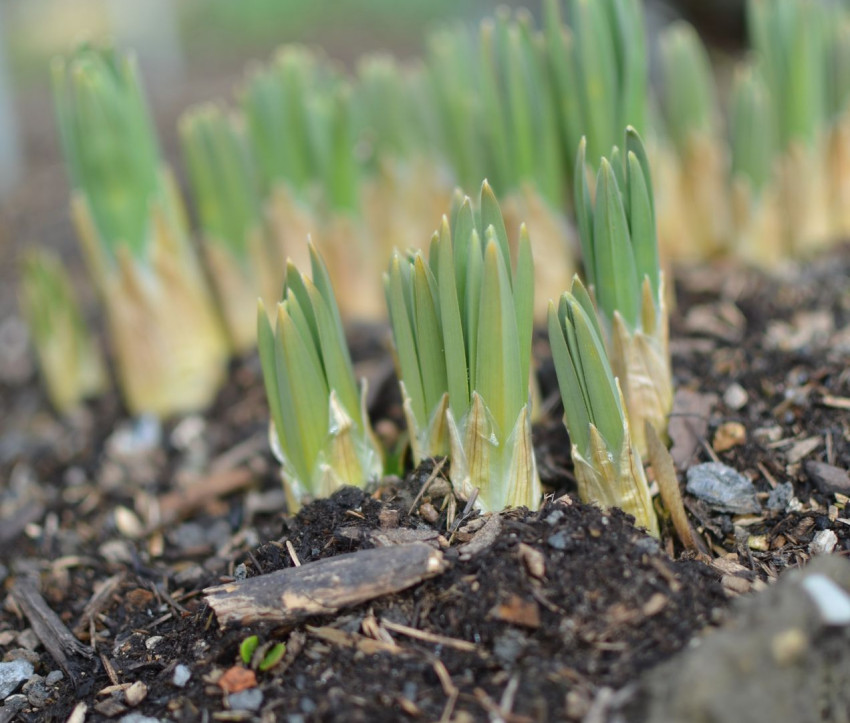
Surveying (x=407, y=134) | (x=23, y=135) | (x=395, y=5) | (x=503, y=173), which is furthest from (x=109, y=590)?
(x=395, y=5)

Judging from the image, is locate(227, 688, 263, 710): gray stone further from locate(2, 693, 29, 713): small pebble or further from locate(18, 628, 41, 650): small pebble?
locate(18, 628, 41, 650): small pebble

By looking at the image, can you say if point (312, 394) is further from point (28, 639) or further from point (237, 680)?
point (28, 639)

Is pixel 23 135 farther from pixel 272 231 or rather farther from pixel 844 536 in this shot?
pixel 844 536

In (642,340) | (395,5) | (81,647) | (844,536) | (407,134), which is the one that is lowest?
(844,536)

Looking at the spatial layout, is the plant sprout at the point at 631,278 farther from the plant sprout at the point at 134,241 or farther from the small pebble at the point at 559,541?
the plant sprout at the point at 134,241

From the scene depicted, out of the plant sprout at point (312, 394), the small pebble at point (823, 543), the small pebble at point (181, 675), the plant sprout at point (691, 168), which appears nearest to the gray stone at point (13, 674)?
the small pebble at point (181, 675)

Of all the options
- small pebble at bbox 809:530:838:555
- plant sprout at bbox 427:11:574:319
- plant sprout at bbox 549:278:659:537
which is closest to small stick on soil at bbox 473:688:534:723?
plant sprout at bbox 549:278:659:537
